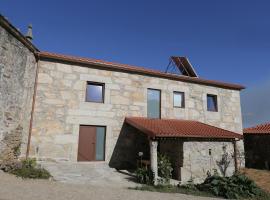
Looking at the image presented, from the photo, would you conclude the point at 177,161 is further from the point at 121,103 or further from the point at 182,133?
the point at 121,103

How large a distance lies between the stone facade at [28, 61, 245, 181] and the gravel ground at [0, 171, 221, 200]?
288cm

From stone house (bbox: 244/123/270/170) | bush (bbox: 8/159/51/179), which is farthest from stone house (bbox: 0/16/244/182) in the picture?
stone house (bbox: 244/123/270/170)

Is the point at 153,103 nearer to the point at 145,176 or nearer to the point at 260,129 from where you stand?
the point at 145,176

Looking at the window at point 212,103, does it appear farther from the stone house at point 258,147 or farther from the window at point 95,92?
the window at point 95,92

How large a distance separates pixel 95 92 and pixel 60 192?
603 cm

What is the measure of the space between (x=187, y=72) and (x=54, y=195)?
1111 centimetres

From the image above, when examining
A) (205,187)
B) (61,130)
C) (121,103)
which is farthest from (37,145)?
(205,187)

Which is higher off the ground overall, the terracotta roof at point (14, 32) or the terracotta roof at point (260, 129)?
the terracotta roof at point (14, 32)

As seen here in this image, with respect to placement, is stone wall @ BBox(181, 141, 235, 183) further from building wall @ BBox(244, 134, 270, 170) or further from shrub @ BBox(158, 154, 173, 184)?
building wall @ BBox(244, 134, 270, 170)

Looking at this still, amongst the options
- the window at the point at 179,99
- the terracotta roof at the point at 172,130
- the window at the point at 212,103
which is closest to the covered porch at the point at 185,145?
the terracotta roof at the point at 172,130

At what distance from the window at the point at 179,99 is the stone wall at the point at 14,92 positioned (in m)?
7.30

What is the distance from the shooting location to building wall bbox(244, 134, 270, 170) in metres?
14.2

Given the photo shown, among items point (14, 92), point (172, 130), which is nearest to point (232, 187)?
point (172, 130)

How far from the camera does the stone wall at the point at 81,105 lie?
10367 mm
